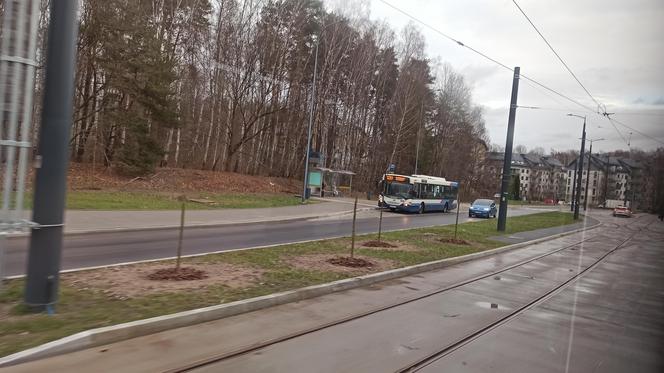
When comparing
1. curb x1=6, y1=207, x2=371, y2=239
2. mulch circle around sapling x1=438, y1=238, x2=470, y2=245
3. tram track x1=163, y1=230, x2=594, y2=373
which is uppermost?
mulch circle around sapling x1=438, y1=238, x2=470, y2=245

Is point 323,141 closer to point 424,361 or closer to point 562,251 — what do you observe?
point 562,251

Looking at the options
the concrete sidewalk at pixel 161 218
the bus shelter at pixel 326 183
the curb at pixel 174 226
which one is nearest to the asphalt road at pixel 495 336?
the curb at pixel 174 226

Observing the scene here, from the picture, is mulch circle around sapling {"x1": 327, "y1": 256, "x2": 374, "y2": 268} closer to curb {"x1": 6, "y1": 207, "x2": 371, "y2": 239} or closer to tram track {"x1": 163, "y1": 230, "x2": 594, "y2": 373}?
tram track {"x1": 163, "y1": 230, "x2": 594, "y2": 373}

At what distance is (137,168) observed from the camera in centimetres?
2750

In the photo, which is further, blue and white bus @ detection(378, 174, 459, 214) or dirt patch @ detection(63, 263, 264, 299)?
blue and white bus @ detection(378, 174, 459, 214)

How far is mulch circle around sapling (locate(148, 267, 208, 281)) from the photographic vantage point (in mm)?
7859

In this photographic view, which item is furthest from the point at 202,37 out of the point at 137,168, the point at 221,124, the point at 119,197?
the point at 119,197

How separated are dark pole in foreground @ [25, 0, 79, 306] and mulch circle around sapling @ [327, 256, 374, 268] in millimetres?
5971

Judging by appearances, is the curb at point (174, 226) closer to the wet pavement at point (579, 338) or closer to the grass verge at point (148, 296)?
the grass verge at point (148, 296)

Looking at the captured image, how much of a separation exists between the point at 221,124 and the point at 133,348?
130 feet

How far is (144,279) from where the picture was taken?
7.73 m

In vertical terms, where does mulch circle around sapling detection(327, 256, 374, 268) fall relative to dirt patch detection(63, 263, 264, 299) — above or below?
above

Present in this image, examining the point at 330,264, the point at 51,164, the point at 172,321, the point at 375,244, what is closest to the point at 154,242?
the point at 330,264


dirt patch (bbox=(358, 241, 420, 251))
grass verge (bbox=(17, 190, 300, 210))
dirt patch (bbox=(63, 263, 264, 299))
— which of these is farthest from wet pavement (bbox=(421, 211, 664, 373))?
grass verge (bbox=(17, 190, 300, 210))
